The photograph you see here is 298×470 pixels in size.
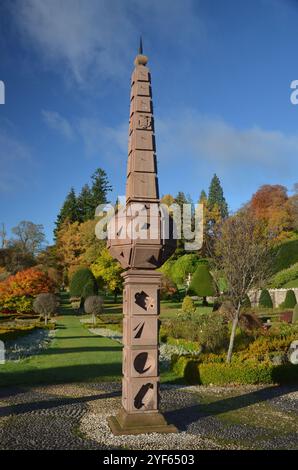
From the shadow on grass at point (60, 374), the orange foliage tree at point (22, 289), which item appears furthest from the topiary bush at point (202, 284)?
the shadow on grass at point (60, 374)

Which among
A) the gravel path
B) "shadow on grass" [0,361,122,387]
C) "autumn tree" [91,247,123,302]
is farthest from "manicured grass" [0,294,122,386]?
"autumn tree" [91,247,123,302]

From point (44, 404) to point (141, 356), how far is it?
324 cm

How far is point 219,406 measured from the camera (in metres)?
9.62

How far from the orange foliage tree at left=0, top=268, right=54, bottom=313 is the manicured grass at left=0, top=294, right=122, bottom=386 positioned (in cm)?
1475

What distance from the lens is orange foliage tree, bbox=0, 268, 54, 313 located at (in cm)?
3644

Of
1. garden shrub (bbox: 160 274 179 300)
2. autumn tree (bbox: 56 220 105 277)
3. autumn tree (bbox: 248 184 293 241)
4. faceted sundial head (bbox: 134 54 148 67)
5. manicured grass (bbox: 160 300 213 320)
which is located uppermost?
autumn tree (bbox: 248 184 293 241)

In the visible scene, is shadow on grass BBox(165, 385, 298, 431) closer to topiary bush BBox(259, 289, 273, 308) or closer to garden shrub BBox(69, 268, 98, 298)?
topiary bush BBox(259, 289, 273, 308)

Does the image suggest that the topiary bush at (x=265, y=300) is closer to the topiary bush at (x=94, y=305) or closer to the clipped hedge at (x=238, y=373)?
the topiary bush at (x=94, y=305)

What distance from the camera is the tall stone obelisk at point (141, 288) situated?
726cm

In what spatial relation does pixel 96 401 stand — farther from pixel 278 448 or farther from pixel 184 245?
pixel 184 245

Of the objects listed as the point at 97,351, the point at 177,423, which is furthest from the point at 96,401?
the point at 97,351

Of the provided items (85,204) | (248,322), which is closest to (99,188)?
(85,204)

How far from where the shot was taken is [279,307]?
40.5m

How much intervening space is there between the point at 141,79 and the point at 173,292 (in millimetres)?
40416
